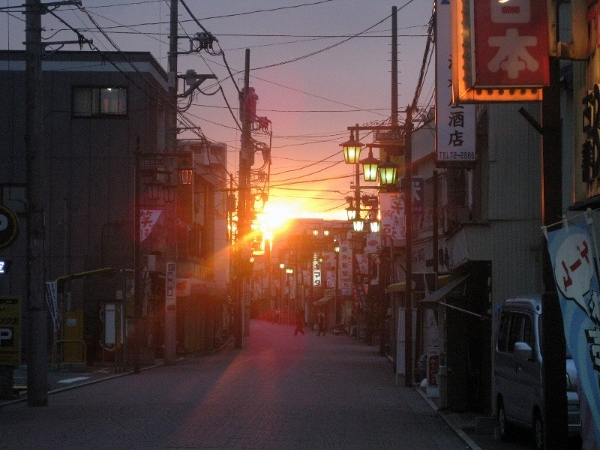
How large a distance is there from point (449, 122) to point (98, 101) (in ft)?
85.0

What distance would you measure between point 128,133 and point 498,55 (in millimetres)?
33748

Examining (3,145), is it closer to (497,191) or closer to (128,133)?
(128,133)

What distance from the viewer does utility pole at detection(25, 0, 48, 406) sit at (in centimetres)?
1964

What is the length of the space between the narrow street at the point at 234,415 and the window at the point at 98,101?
15.4m

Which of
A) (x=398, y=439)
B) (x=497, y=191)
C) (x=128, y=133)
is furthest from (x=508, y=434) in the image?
(x=128, y=133)

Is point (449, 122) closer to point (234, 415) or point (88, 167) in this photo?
point (234, 415)

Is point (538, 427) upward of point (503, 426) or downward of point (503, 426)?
upward

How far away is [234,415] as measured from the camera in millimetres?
17688

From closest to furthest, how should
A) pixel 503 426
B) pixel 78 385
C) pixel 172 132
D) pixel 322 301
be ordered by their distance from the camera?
pixel 503 426
pixel 78 385
pixel 172 132
pixel 322 301

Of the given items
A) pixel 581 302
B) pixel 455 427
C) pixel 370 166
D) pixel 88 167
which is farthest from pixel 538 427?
pixel 88 167

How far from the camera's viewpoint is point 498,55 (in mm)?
8461

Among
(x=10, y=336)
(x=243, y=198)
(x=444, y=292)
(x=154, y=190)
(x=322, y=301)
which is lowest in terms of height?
(x=322, y=301)

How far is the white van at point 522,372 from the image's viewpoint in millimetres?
12219

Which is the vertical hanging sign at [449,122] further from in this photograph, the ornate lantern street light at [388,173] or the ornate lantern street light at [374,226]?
the ornate lantern street light at [374,226]
